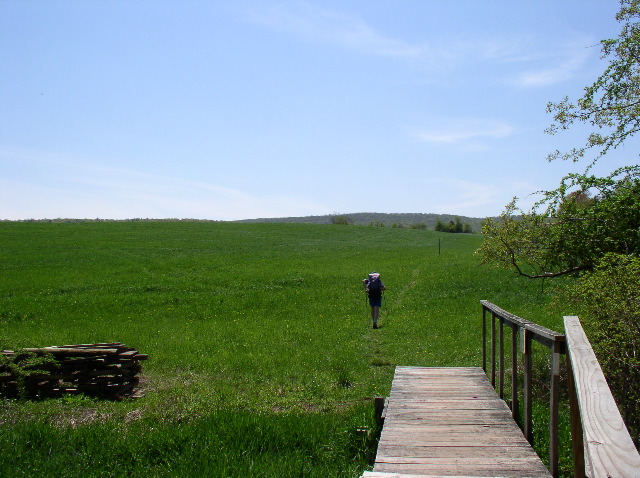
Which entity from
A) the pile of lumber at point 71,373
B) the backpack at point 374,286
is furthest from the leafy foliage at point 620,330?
the backpack at point 374,286

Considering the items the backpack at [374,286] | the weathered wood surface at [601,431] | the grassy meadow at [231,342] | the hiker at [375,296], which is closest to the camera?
the weathered wood surface at [601,431]

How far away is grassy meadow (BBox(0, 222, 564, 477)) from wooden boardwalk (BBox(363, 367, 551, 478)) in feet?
2.66

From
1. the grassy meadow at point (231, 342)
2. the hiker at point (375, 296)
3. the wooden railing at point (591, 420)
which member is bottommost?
the grassy meadow at point (231, 342)

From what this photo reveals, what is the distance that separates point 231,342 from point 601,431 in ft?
46.0

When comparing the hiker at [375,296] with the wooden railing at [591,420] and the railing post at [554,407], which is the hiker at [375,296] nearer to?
the railing post at [554,407]

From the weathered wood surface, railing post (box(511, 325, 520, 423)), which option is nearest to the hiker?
railing post (box(511, 325, 520, 423))

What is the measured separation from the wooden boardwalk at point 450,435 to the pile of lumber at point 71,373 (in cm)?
570

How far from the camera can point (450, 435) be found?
18.7 ft

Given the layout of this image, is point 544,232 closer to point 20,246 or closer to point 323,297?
point 323,297

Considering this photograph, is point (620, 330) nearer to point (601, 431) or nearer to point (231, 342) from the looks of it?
point (601, 431)

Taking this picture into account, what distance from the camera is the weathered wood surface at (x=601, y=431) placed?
1996 mm

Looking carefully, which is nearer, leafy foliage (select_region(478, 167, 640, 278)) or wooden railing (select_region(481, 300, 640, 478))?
wooden railing (select_region(481, 300, 640, 478))

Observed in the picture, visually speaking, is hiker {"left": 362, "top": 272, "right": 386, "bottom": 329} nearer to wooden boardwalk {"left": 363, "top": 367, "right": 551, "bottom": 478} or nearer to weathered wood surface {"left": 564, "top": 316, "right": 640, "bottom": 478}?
wooden boardwalk {"left": 363, "top": 367, "right": 551, "bottom": 478}

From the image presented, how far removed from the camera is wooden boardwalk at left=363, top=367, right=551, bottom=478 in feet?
15.6
